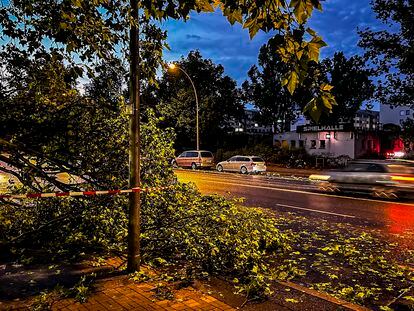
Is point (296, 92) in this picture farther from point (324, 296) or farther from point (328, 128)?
point (324, 296)

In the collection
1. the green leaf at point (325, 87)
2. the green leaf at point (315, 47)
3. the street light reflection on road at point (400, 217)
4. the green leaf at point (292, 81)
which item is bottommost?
the street light reflection on road at point (400, 217)

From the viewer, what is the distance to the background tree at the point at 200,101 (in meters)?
42.3

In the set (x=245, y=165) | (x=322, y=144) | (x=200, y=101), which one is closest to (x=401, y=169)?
(x=245, y=165)

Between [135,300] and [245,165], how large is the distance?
25.6m

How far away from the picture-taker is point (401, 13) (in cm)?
2644

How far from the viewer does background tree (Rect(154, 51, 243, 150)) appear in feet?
139

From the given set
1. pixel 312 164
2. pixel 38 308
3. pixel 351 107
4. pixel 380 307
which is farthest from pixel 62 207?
pixel 351 107

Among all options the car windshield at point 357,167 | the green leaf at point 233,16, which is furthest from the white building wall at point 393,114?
the green leaf at point 233,16

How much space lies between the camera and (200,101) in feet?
140

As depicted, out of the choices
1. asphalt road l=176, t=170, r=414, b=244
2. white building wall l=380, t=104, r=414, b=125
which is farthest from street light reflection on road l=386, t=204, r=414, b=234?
white building wall l=380, t=104, r=414, b=125

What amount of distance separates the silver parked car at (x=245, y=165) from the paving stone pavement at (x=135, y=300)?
80.5ft

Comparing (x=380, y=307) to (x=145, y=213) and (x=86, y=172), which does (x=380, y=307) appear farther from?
(x=86, y=172)

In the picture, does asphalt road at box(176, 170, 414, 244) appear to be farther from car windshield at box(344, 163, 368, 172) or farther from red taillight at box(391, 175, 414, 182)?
car windshield at box(344, 163, 368, 172)

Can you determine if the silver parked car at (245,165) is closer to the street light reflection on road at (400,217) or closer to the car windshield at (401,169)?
the car windshield at (401,169)
